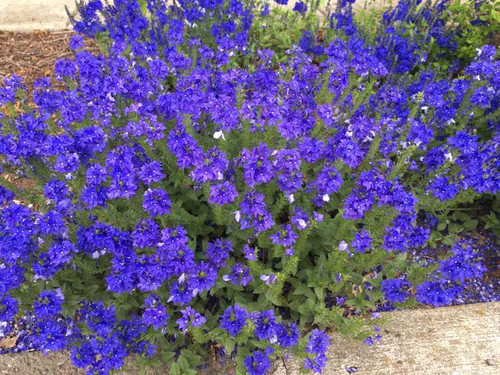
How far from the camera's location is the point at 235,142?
12.5 ft

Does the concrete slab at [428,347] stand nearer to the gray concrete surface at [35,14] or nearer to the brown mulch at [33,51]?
the gray concrete surface at [35,14]

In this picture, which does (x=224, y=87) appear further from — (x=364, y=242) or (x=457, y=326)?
(x=457, y=326)

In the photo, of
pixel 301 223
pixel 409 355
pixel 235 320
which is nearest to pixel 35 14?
pixel 301 223

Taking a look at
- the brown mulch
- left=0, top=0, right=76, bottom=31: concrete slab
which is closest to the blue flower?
the brown mulch

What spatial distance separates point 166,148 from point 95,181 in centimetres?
81

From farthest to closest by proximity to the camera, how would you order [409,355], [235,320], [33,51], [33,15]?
[33,15] → [33,51] → [409,355] → [235,320]

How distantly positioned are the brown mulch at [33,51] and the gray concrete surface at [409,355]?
443 centimetres

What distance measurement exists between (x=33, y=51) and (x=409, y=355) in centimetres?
702

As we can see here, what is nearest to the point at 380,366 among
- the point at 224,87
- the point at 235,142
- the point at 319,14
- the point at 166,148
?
the point at 235,142

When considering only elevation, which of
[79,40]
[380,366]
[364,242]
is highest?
[79,40]

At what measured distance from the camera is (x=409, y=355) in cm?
348

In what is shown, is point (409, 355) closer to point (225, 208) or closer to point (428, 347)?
point (428, 347)

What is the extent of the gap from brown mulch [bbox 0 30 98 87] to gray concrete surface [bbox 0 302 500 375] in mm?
4435

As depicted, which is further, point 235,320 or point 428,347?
point 428,347
